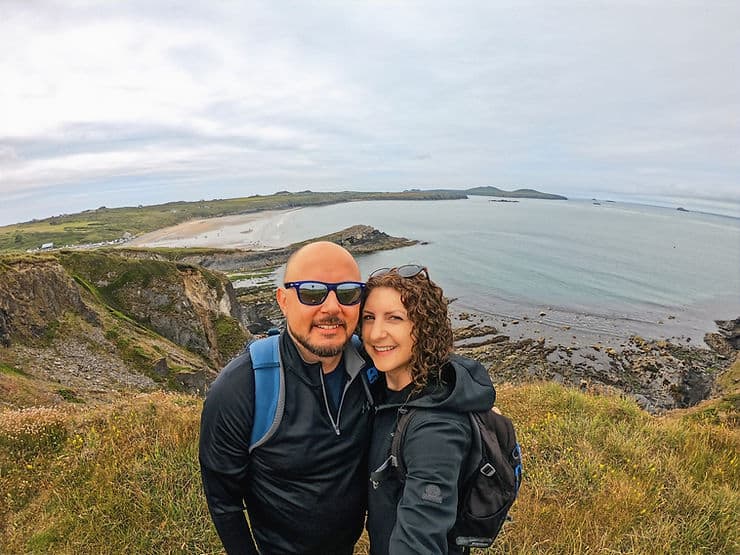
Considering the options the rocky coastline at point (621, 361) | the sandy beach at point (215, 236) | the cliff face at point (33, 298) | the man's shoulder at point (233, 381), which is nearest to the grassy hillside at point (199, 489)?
the man's shoulder at point (233, 381)

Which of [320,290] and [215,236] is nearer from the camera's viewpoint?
[320,290]

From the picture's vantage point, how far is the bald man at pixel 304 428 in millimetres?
→ 2398

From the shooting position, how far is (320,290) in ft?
8.18

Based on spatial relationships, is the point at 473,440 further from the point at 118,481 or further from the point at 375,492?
the point at 118,481

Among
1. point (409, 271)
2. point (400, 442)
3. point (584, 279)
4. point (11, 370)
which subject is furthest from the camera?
point (584, 279)

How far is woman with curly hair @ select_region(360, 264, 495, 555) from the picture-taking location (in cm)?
196

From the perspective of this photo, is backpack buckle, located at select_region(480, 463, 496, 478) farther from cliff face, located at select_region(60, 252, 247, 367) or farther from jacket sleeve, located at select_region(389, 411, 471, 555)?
cliff face, located at select_region(60, 252, 247, 367)

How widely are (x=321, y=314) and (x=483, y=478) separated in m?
1.27

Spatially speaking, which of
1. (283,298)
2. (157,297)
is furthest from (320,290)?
(157,297)

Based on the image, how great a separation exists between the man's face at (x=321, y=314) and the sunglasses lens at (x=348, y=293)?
0.09ft

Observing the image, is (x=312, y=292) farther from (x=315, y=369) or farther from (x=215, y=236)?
(x=215, y=236)

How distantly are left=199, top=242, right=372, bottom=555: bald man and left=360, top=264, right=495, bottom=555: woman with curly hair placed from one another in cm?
18

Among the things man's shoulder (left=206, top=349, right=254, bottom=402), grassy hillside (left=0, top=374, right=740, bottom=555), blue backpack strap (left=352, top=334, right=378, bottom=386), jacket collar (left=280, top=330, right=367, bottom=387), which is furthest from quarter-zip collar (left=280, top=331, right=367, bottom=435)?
grassy hillside (left=0, top=374, right=740, bottom=555)

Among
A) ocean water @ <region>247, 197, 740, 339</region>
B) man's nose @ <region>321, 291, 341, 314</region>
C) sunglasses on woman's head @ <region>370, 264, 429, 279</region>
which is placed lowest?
ocean water @ <region>247, 197, 740, 339</region>
